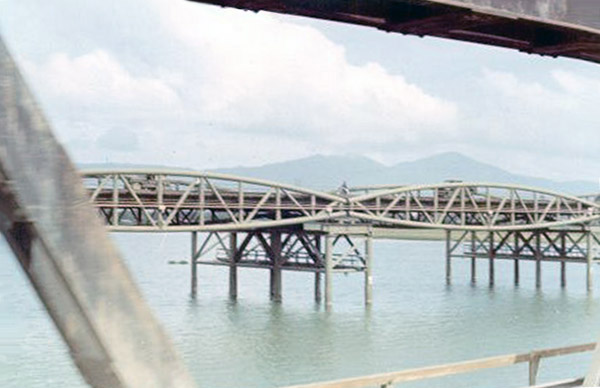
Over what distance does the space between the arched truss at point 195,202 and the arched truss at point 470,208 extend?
247cm

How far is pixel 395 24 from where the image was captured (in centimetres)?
466

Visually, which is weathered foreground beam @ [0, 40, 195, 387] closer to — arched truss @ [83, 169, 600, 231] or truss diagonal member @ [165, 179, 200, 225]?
arched truss @ [83, 169, 600, 231]

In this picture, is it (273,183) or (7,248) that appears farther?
(273,183)

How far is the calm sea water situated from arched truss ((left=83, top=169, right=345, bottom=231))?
4258 millimetres

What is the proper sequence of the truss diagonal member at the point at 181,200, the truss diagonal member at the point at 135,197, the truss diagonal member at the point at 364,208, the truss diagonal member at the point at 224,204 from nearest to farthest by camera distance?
the truss diagonal member at the point at 135,197 < the truss diagonal member at the point at 181,200 < the truss diagonal member at the point at 224,204 < the truss diagonal member at the point at 364,208

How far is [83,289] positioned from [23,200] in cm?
29

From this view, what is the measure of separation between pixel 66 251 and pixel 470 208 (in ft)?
182

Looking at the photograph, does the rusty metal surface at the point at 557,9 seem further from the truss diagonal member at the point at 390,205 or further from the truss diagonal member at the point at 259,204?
the truss diagonal member at the point at 390,205

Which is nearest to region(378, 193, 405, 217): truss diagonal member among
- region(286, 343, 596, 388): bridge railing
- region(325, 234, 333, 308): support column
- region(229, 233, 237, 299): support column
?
region(325, 234, 333, 308): support column

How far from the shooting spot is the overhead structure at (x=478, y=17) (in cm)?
429

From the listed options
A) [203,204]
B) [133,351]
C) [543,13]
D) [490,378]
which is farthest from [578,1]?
[203,204]

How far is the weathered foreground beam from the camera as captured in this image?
2604 millimetres

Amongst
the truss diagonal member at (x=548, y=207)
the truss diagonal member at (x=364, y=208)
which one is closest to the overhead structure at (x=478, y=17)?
the truss diagonal member at (x=364, y=208)

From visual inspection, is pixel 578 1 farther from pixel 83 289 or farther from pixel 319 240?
pixel 319 240
